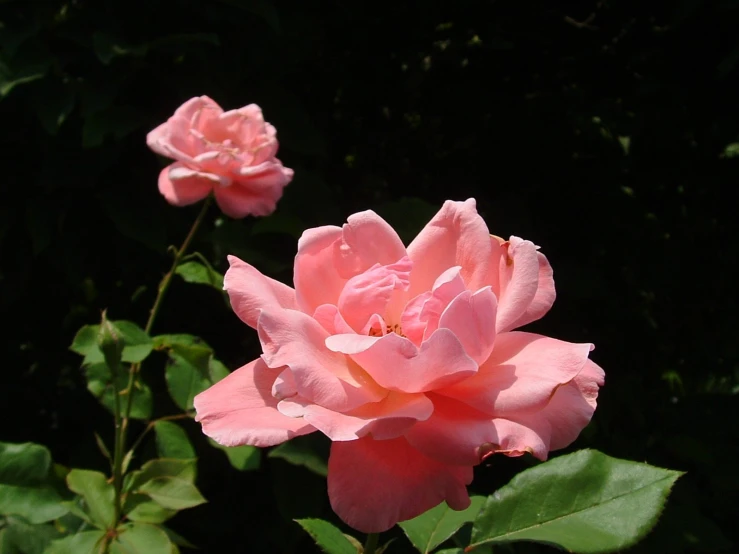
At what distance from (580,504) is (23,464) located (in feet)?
2.40

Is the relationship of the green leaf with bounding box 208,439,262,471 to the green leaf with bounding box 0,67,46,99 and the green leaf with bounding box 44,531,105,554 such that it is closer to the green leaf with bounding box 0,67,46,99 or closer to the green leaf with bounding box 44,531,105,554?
the green leaf with bounding box 44,531,105,554

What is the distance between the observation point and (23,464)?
0.92m

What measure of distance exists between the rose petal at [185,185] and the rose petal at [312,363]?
25.5 inches

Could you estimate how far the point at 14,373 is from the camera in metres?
1.75

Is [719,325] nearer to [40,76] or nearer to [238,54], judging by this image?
[238,54]

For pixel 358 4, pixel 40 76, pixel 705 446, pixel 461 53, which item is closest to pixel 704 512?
pixel 705 446

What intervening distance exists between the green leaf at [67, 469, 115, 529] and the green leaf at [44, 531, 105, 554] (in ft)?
0.12

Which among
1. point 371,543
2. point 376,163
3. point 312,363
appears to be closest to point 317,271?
point 312,363

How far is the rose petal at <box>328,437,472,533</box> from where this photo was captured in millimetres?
460

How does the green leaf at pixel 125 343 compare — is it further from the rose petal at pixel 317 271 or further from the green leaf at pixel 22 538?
the rose petal at pixel 317 271

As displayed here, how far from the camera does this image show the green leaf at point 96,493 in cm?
92

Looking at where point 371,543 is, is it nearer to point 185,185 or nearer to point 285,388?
point 285,388

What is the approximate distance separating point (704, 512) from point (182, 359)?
1021 mm

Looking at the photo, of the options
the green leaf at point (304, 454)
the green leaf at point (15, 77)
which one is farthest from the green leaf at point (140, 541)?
the green leaf at point (15, 77)
